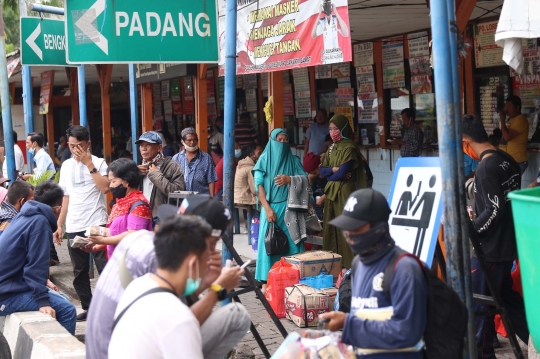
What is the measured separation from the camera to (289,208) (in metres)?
7.58

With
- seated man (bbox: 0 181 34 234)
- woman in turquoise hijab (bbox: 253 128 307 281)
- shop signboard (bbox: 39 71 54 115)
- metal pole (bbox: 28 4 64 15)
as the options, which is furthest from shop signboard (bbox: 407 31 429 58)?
shop signboard (bbox: 39 71 54 115)

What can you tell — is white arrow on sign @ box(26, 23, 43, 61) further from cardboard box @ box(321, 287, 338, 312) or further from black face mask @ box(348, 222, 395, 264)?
black face mask @ box(348, 222, 395, 264)

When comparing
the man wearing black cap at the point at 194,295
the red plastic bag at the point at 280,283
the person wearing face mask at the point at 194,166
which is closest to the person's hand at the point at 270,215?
the red plastic bag at the point at 280,283

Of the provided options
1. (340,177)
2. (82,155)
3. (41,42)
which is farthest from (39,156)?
(340,177)

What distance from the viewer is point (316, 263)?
7207 mm

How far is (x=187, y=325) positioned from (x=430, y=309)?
1037mm

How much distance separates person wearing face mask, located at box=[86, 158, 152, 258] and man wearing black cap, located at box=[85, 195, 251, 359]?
2.11m

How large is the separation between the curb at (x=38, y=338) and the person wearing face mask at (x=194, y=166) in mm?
2799

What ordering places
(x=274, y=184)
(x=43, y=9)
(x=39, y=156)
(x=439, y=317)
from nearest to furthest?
(x=439, y=317) → (x=274, y=184) → (x=43, y=9) → (x=39, y=156)

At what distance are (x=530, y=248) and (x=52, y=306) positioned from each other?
3.88m

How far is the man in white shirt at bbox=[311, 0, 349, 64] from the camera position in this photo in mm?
5941

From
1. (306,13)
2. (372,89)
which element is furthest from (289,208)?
(372,89)

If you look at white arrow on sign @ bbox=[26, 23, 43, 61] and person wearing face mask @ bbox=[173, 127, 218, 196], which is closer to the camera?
person wearing face mask @ bbox=[173, 127, 218, 196]

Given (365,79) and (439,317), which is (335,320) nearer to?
(439,317)
